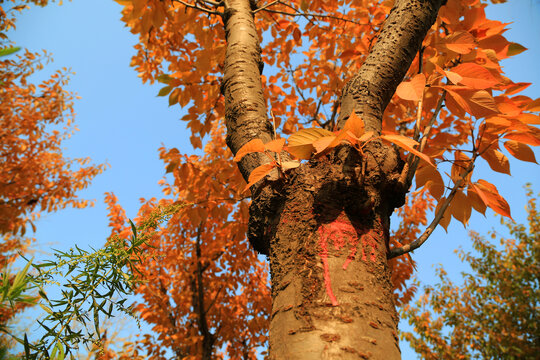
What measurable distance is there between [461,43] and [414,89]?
36cm

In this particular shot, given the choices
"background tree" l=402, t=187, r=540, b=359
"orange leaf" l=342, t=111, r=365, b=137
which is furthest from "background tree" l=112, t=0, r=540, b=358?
"background tree" l=402, t=187, r=540, b=359

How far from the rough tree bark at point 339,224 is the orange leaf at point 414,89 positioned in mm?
168

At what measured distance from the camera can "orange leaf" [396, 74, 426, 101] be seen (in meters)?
0.83

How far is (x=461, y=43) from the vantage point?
100cm

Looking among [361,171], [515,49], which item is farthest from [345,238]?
[515,49]

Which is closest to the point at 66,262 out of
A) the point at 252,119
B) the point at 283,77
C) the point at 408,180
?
the point at 252,119

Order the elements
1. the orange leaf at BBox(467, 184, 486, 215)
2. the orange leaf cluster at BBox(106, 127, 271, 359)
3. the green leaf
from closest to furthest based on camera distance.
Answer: the green leaf → the orange leaf at BBox(467, 184, 486, 215) → the orange leaf cluster at BBox(106, 127, 271, 359)

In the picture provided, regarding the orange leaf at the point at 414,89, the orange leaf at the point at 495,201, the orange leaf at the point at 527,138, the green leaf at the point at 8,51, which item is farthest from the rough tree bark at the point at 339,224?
the green leaf at the point at 8,51

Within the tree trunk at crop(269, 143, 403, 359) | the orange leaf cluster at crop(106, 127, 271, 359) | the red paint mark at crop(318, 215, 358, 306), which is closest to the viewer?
the tree trunk at crop(269, 143, 403, 359)

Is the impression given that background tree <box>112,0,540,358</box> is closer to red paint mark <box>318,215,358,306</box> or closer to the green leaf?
red paint mark <box>318,215,358,306</box>

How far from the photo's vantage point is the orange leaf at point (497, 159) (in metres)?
1.03

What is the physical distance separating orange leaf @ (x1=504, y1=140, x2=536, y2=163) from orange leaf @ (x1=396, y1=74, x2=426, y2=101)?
1.46 feet

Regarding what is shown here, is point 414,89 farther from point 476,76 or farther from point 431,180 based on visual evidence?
point 431,180

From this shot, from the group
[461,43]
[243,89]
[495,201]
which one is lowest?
[495,201]
